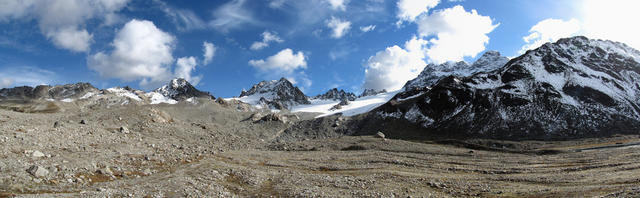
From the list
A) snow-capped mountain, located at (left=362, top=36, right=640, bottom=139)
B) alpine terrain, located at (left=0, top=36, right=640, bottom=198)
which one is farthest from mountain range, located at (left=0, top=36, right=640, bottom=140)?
alpine terrain, located at (left=0, top=36, right=640, bottom=198)

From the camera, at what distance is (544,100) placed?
114 m

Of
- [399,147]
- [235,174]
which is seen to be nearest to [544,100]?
[399,147]

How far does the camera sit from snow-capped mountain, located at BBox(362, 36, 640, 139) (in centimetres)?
10168

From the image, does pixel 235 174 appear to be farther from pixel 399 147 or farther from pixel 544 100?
pixel 544 100

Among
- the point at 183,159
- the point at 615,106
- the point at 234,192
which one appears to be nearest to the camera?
the point at 234,192

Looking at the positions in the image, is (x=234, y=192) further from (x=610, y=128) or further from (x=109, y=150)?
(x=610, y=128)

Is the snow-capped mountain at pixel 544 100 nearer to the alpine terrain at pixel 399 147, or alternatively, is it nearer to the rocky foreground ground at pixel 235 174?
the alpine terrain at pixel 399 147

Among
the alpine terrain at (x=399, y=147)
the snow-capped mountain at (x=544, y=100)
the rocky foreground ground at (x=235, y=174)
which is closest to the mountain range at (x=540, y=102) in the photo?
the snow-capped mountain at (x=544, y=100)

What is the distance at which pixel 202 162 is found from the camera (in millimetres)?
42344

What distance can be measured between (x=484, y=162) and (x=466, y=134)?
60.1 meters

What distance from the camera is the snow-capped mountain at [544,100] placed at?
334 feet

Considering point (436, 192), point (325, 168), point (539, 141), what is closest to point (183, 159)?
point (325, 168)

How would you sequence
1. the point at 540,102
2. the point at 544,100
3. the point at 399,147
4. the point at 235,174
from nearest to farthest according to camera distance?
the point at 235,174
the point at 399,147
the point at 540,102
the point at 544,100

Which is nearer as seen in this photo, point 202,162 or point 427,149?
point 202,162
